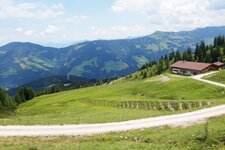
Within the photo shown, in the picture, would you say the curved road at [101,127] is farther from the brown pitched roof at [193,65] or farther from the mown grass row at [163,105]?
the brown pitched roof at [193,65]

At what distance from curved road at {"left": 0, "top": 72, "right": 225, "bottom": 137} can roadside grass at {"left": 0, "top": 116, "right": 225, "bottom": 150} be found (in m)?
2.44

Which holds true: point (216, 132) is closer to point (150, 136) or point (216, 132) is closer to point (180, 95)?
point (150, 136)

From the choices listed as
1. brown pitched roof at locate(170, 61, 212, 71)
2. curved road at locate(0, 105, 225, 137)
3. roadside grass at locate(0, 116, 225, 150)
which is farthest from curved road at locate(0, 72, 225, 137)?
brown pitched roof at locate(170, 61, 212, 71)

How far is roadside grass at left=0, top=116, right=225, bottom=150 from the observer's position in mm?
27875

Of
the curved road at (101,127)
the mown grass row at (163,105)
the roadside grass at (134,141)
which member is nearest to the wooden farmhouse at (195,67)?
the mown grass row at (163,105)

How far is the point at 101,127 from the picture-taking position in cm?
4003

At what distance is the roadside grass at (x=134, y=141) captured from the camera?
27875 millimetres

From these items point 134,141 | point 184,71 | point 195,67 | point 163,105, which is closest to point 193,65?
point 195,67

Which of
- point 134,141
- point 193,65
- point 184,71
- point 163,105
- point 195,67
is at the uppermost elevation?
point 134,141

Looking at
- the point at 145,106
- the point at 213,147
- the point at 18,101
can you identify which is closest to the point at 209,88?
the point at 145,106

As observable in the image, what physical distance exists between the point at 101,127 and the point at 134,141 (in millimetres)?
9334

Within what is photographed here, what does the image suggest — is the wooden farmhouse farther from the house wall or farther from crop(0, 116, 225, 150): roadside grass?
crop(0, 116, 225, 150): roadside grass

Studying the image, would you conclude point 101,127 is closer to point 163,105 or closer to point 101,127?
point 101,127

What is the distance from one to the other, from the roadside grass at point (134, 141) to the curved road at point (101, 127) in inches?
96.0
